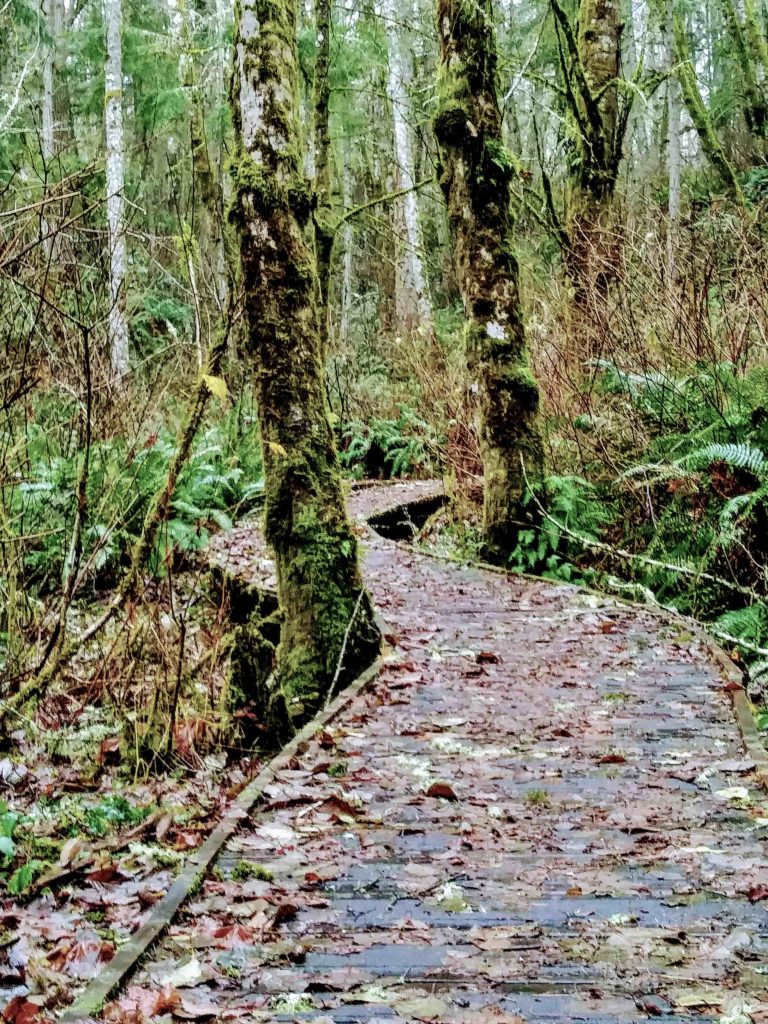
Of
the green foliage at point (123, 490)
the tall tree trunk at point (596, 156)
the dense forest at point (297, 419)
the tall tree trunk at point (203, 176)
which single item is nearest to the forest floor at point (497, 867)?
the dense forest at point (297, 419)

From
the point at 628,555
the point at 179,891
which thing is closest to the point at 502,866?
the point at 179,891

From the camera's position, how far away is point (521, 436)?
9.90 meters

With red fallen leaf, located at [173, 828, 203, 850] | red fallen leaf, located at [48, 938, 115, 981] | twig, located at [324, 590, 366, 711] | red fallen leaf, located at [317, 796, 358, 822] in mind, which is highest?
twig, located at [324, 590, 366, 711]

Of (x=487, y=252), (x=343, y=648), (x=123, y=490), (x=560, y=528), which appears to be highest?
(x=487, y=252)

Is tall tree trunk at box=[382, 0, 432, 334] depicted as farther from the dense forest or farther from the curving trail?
the curving trail

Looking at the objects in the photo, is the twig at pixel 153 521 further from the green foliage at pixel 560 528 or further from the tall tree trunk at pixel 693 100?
the tall tree trunk at pixel 693 100

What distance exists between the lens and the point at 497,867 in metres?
3.57

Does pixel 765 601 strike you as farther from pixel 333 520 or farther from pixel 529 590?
pixel 333 520

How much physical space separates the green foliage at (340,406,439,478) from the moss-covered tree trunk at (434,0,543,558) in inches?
339

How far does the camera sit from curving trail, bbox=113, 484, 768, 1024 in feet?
8.95

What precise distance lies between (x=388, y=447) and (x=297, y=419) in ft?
44.1

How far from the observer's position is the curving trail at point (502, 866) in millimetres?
2729

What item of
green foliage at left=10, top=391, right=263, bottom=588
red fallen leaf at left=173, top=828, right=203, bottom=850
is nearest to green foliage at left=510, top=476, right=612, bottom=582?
green foliage at left=10, top=391, right=263, bottom=588

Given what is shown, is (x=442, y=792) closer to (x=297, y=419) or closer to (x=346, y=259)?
(x=297, y=419)
